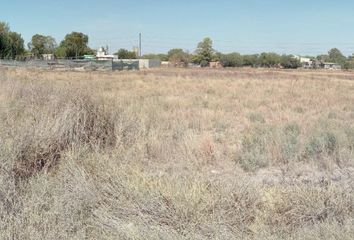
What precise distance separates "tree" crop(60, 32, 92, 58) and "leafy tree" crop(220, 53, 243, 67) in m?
44.3

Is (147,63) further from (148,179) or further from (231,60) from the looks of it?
(148,179)

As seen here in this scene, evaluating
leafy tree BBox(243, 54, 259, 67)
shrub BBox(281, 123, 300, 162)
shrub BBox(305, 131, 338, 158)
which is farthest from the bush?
leafy tree BBox(243, 54, 259, 67)

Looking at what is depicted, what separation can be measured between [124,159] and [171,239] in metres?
2.32

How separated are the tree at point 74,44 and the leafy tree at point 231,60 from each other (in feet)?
145

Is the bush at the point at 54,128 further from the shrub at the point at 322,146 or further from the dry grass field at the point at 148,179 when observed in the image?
the shrub at the point at 322,146

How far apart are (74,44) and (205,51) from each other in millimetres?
44418

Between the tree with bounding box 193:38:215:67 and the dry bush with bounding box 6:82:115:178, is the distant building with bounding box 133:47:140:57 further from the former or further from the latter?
the dry bush with bounding box 6:82:115:178

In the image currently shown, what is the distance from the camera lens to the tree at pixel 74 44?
99.7 metres

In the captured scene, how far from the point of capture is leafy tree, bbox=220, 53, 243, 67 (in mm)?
124250

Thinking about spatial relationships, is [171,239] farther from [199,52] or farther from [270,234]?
[199,52]

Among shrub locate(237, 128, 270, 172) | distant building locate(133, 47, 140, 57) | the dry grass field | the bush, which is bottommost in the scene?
shrub locate(237, 128, 270, 172)

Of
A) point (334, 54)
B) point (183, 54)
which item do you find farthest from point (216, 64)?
point (334, 54)

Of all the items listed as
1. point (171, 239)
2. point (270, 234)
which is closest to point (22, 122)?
point (171, 239)

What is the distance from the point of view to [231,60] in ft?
A: 414
